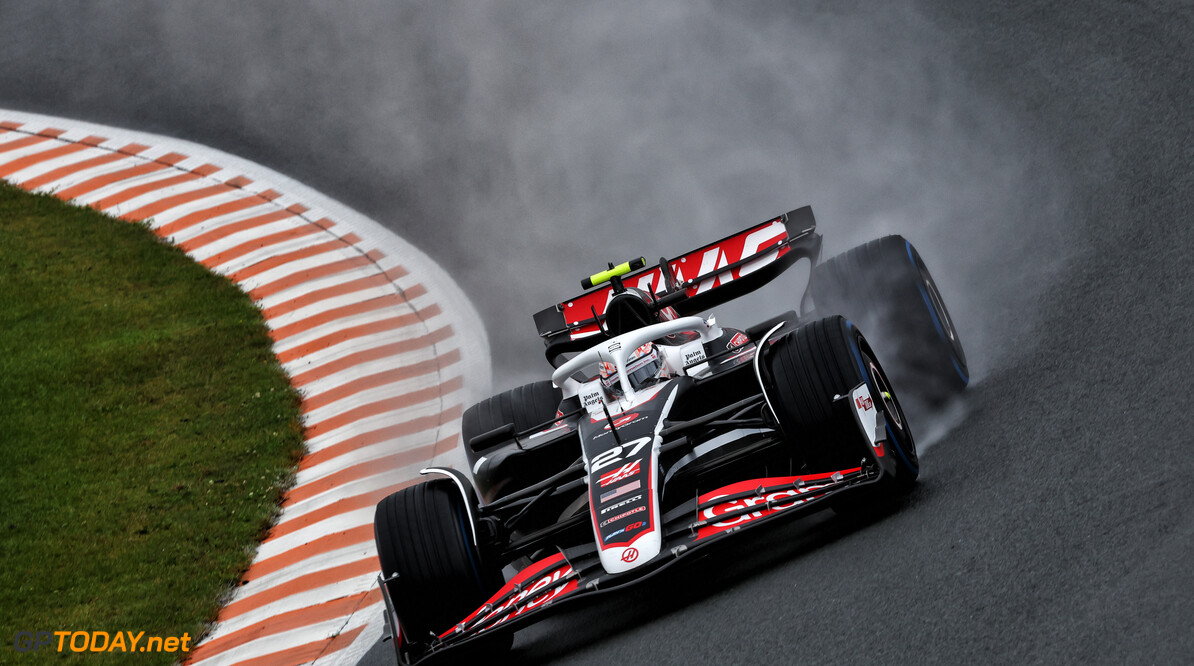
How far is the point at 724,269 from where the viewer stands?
25.9 feet

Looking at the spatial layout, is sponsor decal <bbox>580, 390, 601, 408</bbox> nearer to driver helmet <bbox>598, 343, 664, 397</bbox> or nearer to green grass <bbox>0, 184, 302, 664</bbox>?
driver helmet <bbox>598, 343, 664, 397</bbox>

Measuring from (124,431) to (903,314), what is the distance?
21.2ft

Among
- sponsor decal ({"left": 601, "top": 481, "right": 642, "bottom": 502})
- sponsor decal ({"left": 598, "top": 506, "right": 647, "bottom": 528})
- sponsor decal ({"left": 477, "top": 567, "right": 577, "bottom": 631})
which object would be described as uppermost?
sponsor decal ({"left": 601, "top": 481, "right": 642, "bottom": 502})

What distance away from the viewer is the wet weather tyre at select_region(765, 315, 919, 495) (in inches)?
215

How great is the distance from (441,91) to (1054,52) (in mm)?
7295

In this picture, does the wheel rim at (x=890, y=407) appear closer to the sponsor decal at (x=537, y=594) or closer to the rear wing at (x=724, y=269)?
the sponsor decal at (x=537, y=594)

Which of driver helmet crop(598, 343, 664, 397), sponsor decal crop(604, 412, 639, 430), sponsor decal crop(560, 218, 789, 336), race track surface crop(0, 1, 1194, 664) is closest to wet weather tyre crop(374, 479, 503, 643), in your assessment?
race track surface crop(0, 1, 1194, 664)

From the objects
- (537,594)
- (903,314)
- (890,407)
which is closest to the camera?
(537,594)

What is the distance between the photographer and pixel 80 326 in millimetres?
11594

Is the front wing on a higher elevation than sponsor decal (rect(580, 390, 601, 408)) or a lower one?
lower

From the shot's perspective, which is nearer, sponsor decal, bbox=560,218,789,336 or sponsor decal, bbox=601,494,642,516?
sponsor decal, bbox=601,494,642,516

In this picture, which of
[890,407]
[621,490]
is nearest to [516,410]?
[621,490]

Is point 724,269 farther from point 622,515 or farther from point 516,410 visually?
point 622,515

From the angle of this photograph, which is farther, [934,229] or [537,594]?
[934,229]
